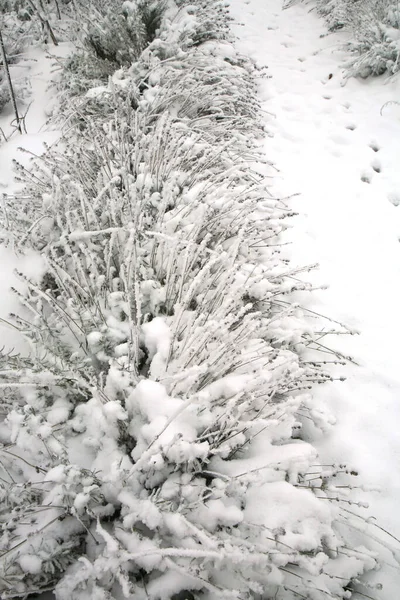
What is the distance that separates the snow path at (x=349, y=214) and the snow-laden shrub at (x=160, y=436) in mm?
197

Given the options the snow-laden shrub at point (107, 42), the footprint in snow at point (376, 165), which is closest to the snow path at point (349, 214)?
the footprint in snow at point (376, 165)

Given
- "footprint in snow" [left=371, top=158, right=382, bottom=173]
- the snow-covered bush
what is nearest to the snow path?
"footprint in snow" [left=371, top=158, right=382, bottom=173]

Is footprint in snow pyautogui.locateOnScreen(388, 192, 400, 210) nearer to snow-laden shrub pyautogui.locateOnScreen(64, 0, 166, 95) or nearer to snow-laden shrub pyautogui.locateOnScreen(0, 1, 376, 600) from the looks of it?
snow-laden shrub pyautogui.locateOnScreen(0, 1, 376, 600)

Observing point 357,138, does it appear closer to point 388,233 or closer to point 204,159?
point 388,233

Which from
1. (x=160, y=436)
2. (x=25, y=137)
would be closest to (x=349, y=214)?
(x=160, y=436)

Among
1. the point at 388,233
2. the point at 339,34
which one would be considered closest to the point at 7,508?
the point at 388,233

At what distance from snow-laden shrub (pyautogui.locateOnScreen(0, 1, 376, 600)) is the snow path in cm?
20

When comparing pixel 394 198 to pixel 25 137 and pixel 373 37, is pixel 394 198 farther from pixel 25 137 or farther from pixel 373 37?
pixel 25 137

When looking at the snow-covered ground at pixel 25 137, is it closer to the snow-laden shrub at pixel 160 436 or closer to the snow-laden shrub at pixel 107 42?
the snow-laden shrub at pixel 160 436

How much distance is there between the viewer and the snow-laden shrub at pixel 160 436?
96cm

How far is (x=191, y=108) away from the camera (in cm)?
279

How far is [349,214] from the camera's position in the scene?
8.36ft

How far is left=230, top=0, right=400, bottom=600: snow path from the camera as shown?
1.42 m

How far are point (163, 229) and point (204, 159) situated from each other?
67 cm
